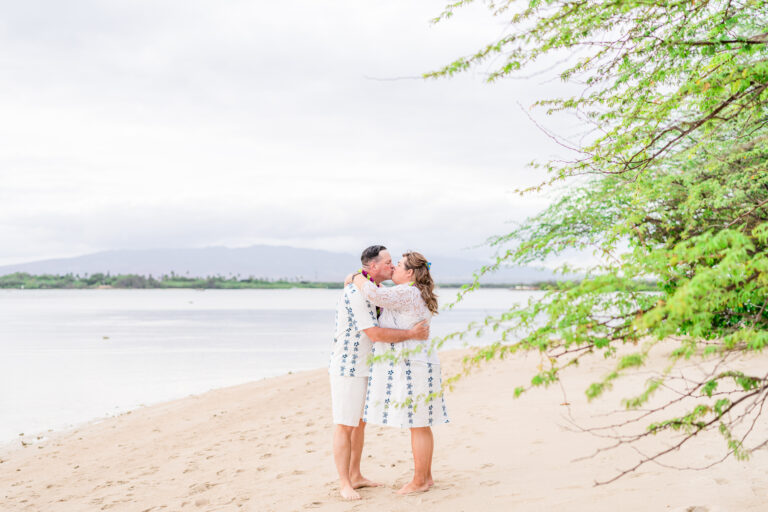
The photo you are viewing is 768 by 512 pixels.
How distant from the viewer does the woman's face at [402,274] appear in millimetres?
5242

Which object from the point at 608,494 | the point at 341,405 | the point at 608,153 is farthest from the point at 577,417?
the point at 608,153

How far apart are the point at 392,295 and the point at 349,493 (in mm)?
1865

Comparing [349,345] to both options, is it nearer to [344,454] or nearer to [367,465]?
[344,454]

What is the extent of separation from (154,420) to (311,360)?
13684 mm

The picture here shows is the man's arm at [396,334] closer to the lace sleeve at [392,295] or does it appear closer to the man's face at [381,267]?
the lace sleeve at [392,295]

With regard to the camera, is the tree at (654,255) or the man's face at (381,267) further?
the man's face at (381,267)

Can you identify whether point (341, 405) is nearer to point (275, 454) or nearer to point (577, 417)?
point (275, 454)

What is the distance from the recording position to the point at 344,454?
5516mm

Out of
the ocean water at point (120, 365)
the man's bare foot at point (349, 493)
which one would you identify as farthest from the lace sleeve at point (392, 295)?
the ocean water at point (120, 365)

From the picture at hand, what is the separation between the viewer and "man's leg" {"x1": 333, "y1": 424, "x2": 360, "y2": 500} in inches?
215

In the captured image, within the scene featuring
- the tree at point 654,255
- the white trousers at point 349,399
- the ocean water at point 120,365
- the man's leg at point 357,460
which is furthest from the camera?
the ocean water at point 120,365

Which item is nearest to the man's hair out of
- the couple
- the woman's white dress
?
the couple

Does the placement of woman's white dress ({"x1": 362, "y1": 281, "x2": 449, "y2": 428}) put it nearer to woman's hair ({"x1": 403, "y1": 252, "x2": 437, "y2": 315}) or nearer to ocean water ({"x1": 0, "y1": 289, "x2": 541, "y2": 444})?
woman's hair ({"x1": 403, "y1": 252, "x2": 437, "y2": 315})

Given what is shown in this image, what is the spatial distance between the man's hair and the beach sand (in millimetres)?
2050
